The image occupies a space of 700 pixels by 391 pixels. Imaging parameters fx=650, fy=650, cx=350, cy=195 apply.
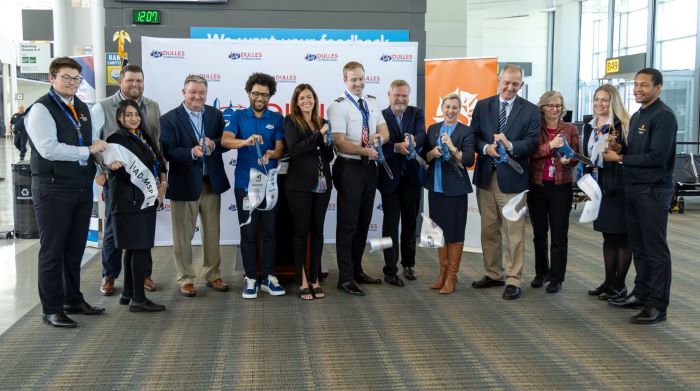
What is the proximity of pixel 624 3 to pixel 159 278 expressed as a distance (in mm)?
13036

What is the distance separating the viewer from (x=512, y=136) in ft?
14.9

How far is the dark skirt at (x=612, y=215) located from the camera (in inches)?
171

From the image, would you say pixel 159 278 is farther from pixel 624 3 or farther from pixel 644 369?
pixel 624 3

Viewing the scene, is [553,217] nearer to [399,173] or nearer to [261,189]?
[399,173]

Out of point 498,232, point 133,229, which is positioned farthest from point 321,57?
point 133,229

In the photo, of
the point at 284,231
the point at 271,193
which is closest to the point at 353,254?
the point at 284,231

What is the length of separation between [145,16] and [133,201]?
3.22 metres

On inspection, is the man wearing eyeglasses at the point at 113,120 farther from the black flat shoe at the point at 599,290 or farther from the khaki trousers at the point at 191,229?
the black flat shoe at the point at 599,290

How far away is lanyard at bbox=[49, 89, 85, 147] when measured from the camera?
3674 mm

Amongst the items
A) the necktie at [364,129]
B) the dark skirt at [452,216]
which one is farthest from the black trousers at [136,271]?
the dark skirt at [452,216]

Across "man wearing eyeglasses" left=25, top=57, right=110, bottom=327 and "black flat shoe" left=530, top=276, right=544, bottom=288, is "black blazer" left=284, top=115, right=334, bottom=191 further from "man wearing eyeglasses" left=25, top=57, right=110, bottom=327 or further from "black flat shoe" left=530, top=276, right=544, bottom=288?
"black flat shoe" left=530, top=276, right=544, bottom=288

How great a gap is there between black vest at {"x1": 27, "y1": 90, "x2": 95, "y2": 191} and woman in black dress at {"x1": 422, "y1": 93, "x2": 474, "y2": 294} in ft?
7.66

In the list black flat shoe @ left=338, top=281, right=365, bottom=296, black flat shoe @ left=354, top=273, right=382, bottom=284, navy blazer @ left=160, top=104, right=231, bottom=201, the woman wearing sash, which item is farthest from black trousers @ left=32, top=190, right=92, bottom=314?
the woman wearing sash

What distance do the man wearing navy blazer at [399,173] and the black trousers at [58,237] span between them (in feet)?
6.89
